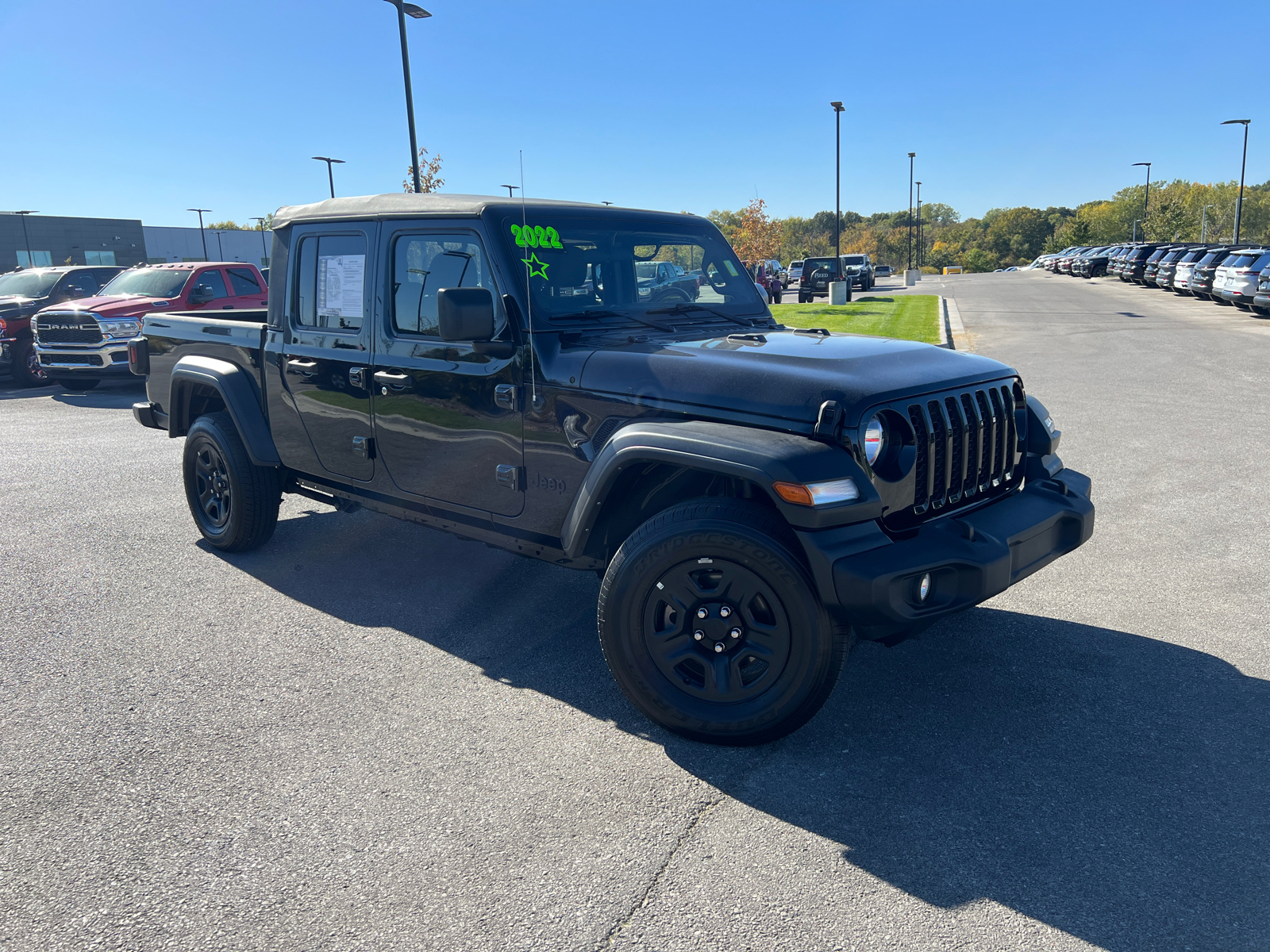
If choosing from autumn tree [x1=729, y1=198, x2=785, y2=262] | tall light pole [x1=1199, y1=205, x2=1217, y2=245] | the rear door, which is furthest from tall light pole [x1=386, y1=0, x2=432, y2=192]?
tall light pole [x1=1199, y1=205, x2=1217, y2=245]

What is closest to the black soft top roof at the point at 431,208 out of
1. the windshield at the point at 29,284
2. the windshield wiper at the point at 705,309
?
the windshield wiper at the point at 705,309

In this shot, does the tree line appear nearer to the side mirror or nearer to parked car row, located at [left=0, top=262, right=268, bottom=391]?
parked car row, located at [left=0, top=262, right=268, bottom=391]

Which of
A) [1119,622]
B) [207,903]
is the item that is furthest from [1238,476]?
[207,903]

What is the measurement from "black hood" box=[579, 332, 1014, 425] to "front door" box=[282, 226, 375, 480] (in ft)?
4.66

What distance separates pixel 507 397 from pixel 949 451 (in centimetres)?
178

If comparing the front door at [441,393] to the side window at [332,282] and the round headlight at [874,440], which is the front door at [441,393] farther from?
the round headlight at [874,440]

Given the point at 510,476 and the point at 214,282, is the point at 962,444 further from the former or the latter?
the point at 214,282

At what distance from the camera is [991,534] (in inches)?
129

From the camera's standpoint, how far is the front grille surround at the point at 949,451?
3.26 metres

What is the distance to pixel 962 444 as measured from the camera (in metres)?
3.51

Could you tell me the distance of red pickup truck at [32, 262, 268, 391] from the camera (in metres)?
13.7

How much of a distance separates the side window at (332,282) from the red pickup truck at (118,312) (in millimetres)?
9242

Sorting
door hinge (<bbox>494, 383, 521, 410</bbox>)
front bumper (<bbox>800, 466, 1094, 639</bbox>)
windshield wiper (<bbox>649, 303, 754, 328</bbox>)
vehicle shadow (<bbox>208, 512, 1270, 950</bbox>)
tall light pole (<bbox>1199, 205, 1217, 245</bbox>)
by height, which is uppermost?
tall light pole (<bbox>1199, 205, 1217, 245</bbox>)

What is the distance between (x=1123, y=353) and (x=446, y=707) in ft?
51.3
